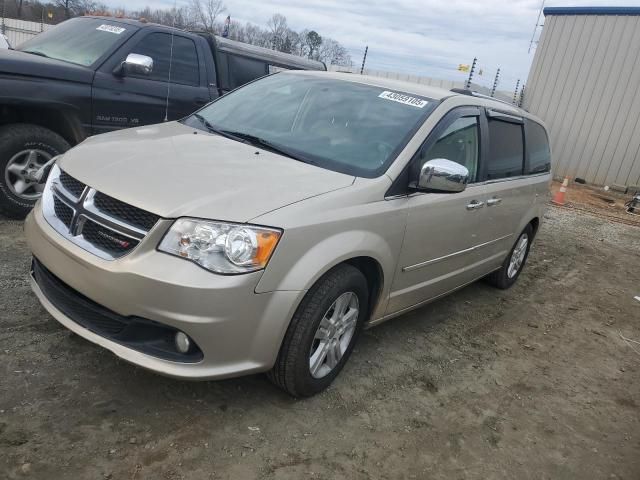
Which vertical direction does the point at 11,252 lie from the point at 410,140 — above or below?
below

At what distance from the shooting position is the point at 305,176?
9.86ft

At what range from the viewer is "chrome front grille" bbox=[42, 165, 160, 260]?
256 centimetres

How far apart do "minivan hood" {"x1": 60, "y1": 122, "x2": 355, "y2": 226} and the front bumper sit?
0.69ft

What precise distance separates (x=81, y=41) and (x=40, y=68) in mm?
948

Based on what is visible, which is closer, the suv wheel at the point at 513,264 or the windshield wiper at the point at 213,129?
the windshield wiper at the point at 213,129

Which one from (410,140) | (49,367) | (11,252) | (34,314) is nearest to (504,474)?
(410,140)

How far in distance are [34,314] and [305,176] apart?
1987 millimetres

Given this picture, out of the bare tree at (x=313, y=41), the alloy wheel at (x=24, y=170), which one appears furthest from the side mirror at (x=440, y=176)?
the bare tree at (x=313, y=41)

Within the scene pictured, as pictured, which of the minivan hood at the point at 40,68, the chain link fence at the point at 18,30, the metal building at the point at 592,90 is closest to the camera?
the minivan hood at the point at 40,68

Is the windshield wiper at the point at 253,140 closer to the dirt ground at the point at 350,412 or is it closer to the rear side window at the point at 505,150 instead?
the dirt ground at the point at 350,412

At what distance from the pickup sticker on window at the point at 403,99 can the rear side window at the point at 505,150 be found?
3.02ft

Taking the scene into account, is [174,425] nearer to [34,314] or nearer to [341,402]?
[341,402]

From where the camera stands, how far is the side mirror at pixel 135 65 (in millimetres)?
4824

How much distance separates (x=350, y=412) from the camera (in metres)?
3.09
